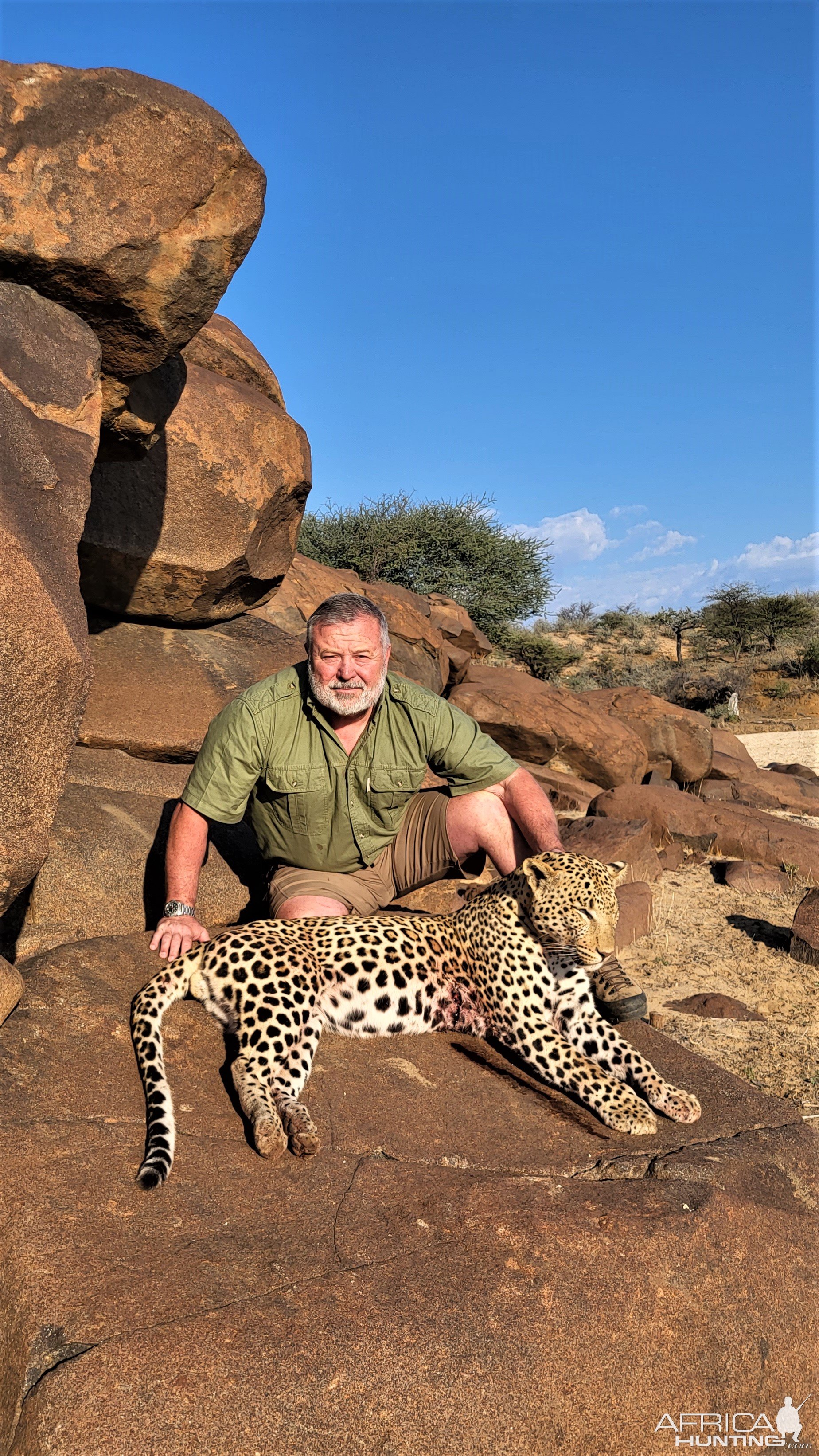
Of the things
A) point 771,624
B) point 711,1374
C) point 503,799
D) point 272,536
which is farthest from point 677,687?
point 711,1374

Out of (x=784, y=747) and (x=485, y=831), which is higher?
(x=485, y=831)

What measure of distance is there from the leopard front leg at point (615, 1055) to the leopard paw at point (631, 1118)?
116 millimetres

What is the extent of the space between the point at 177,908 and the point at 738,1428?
2.70m

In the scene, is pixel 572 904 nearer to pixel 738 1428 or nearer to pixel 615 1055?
pixel 615 1055

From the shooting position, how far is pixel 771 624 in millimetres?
31906

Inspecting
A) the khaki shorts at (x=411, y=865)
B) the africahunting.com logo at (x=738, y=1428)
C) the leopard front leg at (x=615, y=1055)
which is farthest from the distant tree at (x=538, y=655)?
the africahunting.com logo at (x=738, y=1428)

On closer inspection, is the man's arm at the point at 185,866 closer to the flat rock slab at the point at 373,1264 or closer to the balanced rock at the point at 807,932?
the flat rock slab at the point at 373,1264

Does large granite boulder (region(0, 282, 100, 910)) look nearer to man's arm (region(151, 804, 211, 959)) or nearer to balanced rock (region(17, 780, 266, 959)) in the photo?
man's arm (region(151, 804, 211, 959))

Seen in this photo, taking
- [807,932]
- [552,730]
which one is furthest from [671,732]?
[807,932]

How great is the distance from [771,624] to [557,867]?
30033 mm

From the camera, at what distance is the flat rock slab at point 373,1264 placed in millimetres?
2215

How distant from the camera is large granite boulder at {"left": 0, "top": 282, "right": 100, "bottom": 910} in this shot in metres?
3.13

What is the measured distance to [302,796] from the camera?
4.71 meters

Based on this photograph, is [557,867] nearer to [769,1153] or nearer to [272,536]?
[769,1153]
